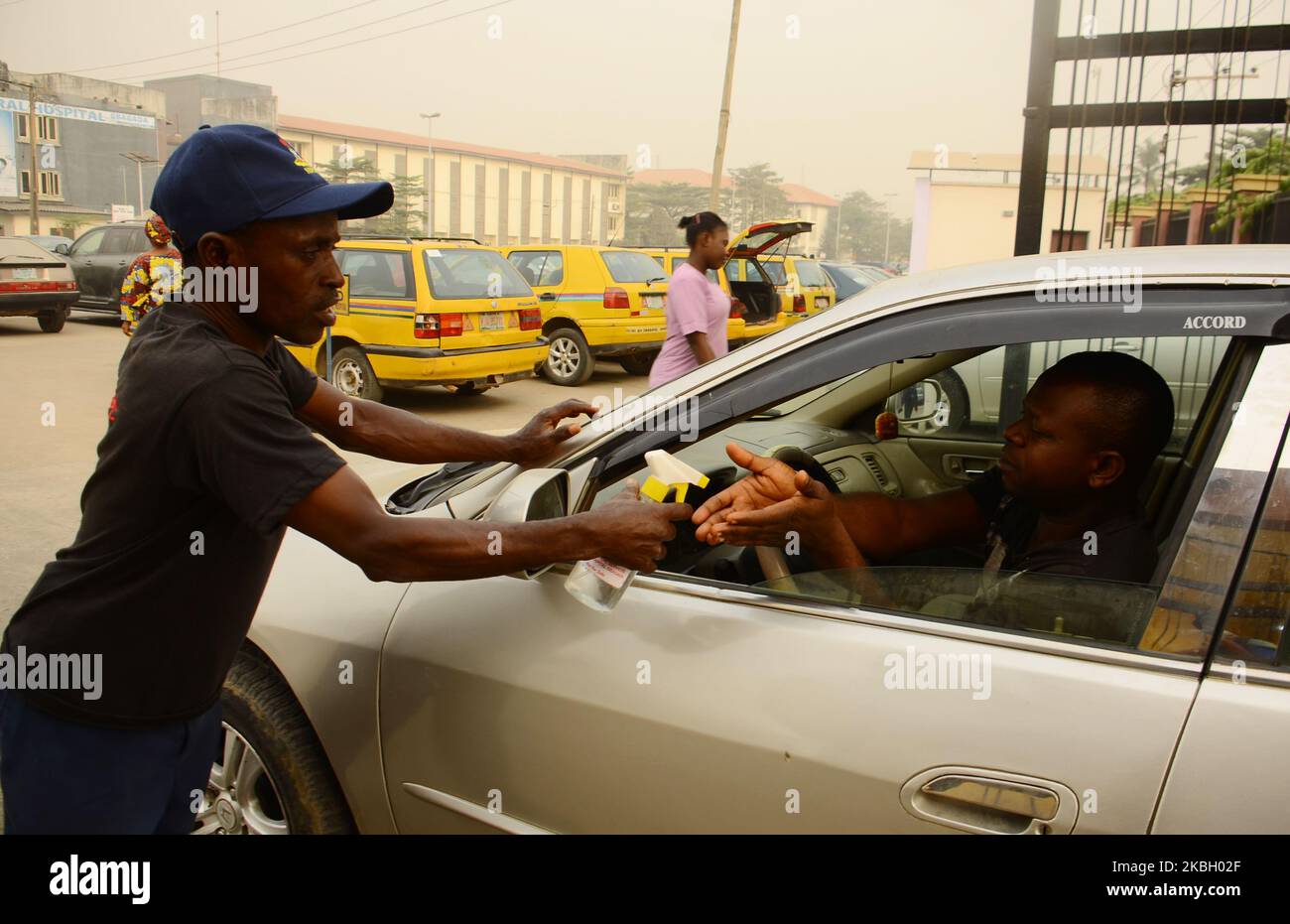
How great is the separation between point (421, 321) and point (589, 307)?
308 centimetres

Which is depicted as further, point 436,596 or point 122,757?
point 436,596

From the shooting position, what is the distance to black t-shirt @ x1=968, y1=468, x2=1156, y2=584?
5.95ft

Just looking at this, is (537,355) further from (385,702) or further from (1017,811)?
(1017,811)

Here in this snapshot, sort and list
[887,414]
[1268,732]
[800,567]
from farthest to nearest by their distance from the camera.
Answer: [887,414] → [800,567] → [1268,732]

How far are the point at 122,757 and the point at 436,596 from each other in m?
0.63

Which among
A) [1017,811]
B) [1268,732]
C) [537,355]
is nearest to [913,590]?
[1017,811]

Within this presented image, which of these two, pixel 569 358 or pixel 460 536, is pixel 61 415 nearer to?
pixel 569 358

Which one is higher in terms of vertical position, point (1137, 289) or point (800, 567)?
point (1137, 289)

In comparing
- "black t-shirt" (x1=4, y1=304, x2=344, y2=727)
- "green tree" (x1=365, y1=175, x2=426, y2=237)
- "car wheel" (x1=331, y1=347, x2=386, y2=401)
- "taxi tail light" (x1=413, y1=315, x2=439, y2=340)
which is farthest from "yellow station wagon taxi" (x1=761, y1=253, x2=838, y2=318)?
"green tree" (x1=365, y1=175, x2=426, y2=237)

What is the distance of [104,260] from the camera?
16906 mm

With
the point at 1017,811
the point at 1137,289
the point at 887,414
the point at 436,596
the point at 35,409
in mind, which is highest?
the point at 1137,289

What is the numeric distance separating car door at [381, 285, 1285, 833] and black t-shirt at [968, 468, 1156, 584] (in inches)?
8.8

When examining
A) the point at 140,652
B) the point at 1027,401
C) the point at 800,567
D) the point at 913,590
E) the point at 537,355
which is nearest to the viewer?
the point at 140,652
